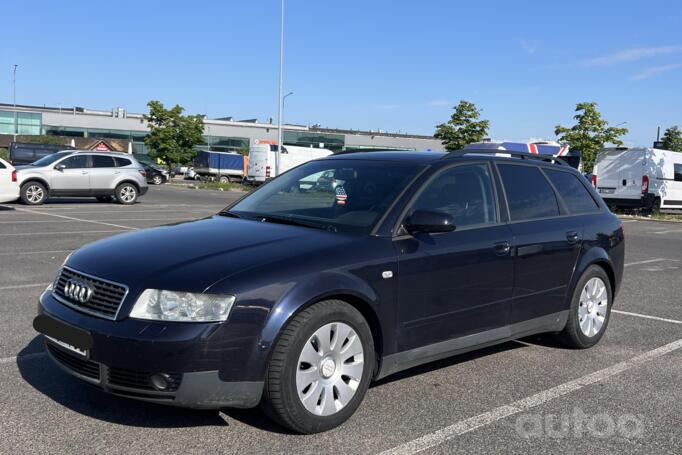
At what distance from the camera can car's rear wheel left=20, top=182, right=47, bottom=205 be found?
18922mm

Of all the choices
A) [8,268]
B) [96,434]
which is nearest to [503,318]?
[96,434]

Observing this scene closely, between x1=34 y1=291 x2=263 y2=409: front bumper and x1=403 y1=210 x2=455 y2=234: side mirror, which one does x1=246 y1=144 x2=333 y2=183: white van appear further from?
x1=34 y1=291 x2=263 y2=409: front bumper

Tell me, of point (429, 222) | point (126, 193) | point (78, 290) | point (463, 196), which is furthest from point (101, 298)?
point (126, 193)

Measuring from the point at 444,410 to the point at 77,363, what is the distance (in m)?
2.18

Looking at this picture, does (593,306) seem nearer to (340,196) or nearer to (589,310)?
(589,310)

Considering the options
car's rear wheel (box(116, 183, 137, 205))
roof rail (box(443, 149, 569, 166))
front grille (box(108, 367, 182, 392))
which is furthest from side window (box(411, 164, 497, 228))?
car's rear wheel (box(116, 183, 137, 205))

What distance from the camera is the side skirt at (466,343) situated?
410 cm

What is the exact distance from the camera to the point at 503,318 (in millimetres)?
4777

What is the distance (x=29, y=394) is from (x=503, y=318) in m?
3.20

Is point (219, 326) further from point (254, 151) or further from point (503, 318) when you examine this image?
point (254, 151)

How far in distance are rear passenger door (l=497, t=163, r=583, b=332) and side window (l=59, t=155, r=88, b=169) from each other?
17424 millimetres

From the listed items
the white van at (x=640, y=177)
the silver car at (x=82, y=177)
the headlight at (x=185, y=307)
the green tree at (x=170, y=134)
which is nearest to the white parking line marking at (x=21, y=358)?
the headlight at (x=185, y=307)

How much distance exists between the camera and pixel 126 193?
2112cm

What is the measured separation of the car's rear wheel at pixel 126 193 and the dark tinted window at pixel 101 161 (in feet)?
2.53
